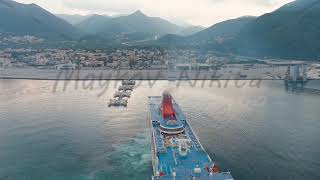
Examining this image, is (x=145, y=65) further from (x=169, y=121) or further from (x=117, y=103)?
(x=169, y=121)

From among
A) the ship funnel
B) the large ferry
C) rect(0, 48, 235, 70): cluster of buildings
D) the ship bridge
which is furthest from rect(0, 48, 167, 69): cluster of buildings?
the large ferry

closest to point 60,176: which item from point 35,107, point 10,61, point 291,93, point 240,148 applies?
point 240,148

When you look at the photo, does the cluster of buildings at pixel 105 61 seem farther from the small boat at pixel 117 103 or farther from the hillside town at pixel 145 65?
the small boat at pixel 117 103

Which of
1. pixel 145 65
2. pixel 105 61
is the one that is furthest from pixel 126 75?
pixel 105 61

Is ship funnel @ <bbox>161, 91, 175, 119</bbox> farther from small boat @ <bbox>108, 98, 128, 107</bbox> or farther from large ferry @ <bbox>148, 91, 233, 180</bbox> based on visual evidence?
small boat @ <bbox>108, 98, 128, 107</bbox>

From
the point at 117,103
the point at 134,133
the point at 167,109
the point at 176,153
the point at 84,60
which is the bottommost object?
the point at 134,133

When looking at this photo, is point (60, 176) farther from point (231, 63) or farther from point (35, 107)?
point (231, 63)
